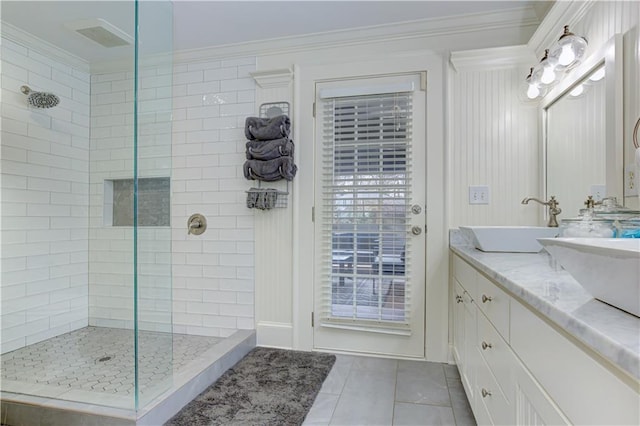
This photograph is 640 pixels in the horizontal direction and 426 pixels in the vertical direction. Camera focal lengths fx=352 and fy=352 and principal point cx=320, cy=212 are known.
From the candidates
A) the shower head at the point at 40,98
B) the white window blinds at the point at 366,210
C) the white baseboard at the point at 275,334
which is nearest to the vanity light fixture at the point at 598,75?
the white window blinds at the point at 366,210

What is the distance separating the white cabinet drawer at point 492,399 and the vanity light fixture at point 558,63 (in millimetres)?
1395

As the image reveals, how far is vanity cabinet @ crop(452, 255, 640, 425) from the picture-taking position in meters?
0.58

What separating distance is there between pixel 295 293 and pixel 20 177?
82.2 inches

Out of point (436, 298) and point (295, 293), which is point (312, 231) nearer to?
point (295, 293)

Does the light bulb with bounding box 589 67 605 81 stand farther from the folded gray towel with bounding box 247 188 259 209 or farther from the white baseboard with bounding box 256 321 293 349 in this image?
the white baseboard with bounding box 256 321 293 349

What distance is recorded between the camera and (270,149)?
244cm

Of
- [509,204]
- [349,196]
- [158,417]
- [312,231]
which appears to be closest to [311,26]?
[349,196]

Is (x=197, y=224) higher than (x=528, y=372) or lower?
higher

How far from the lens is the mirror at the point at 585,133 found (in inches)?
57.2

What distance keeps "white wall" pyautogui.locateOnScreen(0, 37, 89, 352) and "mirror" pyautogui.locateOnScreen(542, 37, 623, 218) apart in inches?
125

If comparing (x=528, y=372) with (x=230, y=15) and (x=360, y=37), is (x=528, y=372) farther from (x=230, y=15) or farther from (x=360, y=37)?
(x=230, y=15)

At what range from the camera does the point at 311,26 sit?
2445mm

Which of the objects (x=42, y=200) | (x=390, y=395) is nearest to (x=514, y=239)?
(x=390, y=395)

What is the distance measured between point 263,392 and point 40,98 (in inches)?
99.1
